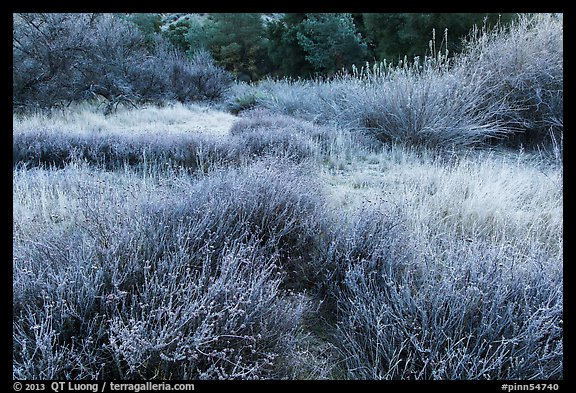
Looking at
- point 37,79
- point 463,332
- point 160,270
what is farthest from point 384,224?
point 37,79

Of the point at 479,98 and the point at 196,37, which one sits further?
the point at 196,37

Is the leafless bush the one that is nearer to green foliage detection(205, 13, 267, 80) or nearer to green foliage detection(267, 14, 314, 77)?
green foliage detection(267, 14, 314, 77)

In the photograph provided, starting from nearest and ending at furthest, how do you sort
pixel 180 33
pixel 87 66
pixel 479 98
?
pixel 479 98, pixel 87 66, pixel 180 33

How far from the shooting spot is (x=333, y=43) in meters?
21.0

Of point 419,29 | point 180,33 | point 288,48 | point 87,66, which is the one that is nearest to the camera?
point 87,66

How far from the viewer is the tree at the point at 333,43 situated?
68.7 ft

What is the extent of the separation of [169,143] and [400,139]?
3.53 m

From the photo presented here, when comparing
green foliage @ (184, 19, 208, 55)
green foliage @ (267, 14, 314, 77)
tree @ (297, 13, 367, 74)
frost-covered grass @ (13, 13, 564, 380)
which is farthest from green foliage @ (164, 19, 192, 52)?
frost-covered grass @ (13, 13, 564, 380)

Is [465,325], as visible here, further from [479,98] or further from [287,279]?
[479,98]

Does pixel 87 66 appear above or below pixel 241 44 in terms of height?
below

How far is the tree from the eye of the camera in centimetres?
2095

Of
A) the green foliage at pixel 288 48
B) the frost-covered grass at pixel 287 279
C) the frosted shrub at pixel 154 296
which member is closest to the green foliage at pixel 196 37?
the green foliage at pixel 288 48

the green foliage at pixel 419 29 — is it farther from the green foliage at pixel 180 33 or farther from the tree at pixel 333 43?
the green foliage at pixel 180 33

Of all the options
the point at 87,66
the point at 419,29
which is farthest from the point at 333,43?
the point at 87,66
